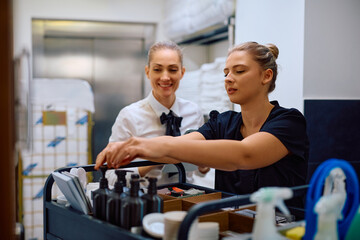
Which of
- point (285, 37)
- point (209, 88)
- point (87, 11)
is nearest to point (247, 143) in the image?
point (285, 37)

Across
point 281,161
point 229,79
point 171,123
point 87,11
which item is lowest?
point 281,161

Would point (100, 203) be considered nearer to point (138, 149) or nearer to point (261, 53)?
point (138, 149)

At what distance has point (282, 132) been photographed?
1.65m

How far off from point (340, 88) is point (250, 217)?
5.37 feet

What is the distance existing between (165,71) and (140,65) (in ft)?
7.72

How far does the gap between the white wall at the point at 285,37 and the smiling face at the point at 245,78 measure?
67 centimetres

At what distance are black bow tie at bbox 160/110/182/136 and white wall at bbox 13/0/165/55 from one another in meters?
2.29

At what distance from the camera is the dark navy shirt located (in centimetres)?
167

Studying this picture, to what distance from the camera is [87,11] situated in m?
4.47

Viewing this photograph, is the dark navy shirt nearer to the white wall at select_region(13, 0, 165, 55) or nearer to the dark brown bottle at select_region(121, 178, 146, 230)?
the dark brown bottle at select_region(121, 178, 146, 230)

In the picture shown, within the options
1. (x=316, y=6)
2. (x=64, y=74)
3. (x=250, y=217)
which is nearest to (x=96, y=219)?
(x=250, y=217)

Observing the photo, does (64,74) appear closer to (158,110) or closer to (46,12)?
(46,12)

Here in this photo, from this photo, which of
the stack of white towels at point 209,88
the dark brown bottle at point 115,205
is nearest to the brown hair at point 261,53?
the dark brown bottle at point 115,205

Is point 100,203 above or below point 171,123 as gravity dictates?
below
